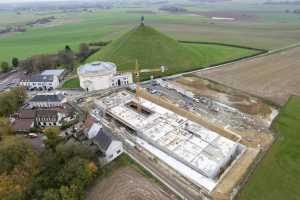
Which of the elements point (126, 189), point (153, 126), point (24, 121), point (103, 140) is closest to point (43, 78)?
point (24, 121)

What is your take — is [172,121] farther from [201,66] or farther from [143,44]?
[143,44]

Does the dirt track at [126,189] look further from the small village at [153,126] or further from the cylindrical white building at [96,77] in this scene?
the cylindrical white building at [96,77]

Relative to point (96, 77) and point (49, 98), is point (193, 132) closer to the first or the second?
point (96, 77)

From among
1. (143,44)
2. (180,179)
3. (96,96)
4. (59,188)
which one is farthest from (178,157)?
(143,44)

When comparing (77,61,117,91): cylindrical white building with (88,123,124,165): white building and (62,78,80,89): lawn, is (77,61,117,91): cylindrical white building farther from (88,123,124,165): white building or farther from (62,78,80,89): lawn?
(88,123,124,165): white building

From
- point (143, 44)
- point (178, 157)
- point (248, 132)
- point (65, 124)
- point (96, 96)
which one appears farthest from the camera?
point (143, 44)

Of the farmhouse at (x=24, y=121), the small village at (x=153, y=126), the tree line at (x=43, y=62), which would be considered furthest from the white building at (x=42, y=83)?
the farmhouse at (x=24, y=121)
